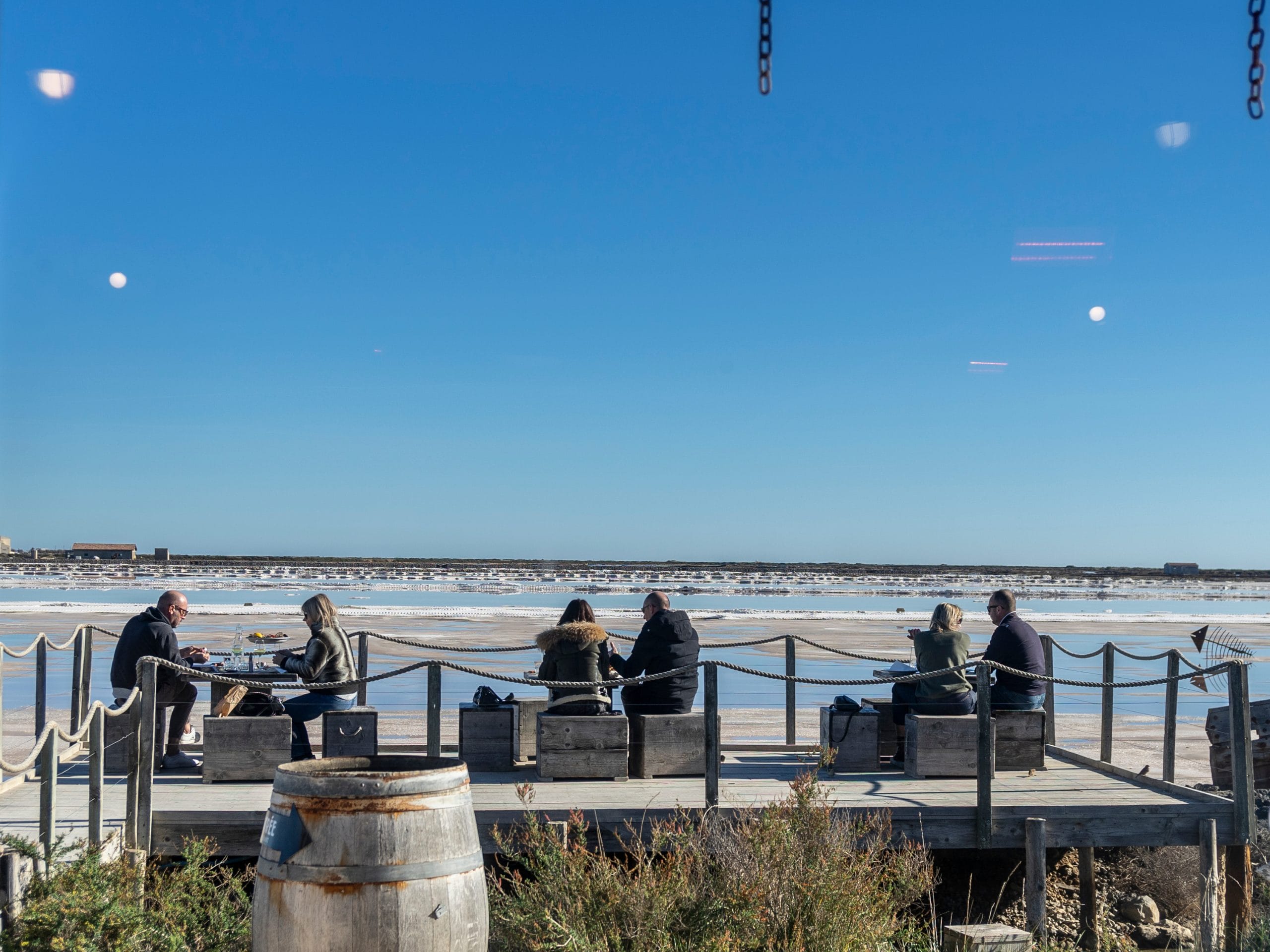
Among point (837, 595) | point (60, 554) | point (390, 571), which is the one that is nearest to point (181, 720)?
point (837, 595)

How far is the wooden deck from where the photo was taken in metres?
7.27

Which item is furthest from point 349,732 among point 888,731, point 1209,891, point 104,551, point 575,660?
point 104,551

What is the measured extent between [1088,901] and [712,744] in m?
3.46

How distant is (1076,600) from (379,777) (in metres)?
58.1

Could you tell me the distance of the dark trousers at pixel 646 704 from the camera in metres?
8.78

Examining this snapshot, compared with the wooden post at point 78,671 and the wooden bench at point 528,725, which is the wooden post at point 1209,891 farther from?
the wooden post at point 78,671

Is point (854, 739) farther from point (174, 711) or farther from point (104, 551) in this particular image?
point (104, 551)

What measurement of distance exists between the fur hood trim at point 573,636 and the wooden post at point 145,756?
2.75m

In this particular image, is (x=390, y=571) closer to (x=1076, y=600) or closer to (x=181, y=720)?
(x=1076, y=600)

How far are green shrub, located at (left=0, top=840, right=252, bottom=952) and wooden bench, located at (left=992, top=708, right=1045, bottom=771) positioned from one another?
582 cm

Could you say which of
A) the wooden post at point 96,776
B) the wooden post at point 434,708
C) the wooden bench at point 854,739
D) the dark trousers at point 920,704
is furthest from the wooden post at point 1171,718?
the wooden post at point 96,776

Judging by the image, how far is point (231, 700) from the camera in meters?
8.42

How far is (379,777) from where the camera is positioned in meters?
4.57

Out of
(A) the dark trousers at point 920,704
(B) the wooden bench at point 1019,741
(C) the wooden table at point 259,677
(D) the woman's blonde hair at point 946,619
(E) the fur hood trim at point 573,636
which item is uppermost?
(D) the woman's blonde hair at point 946,619
